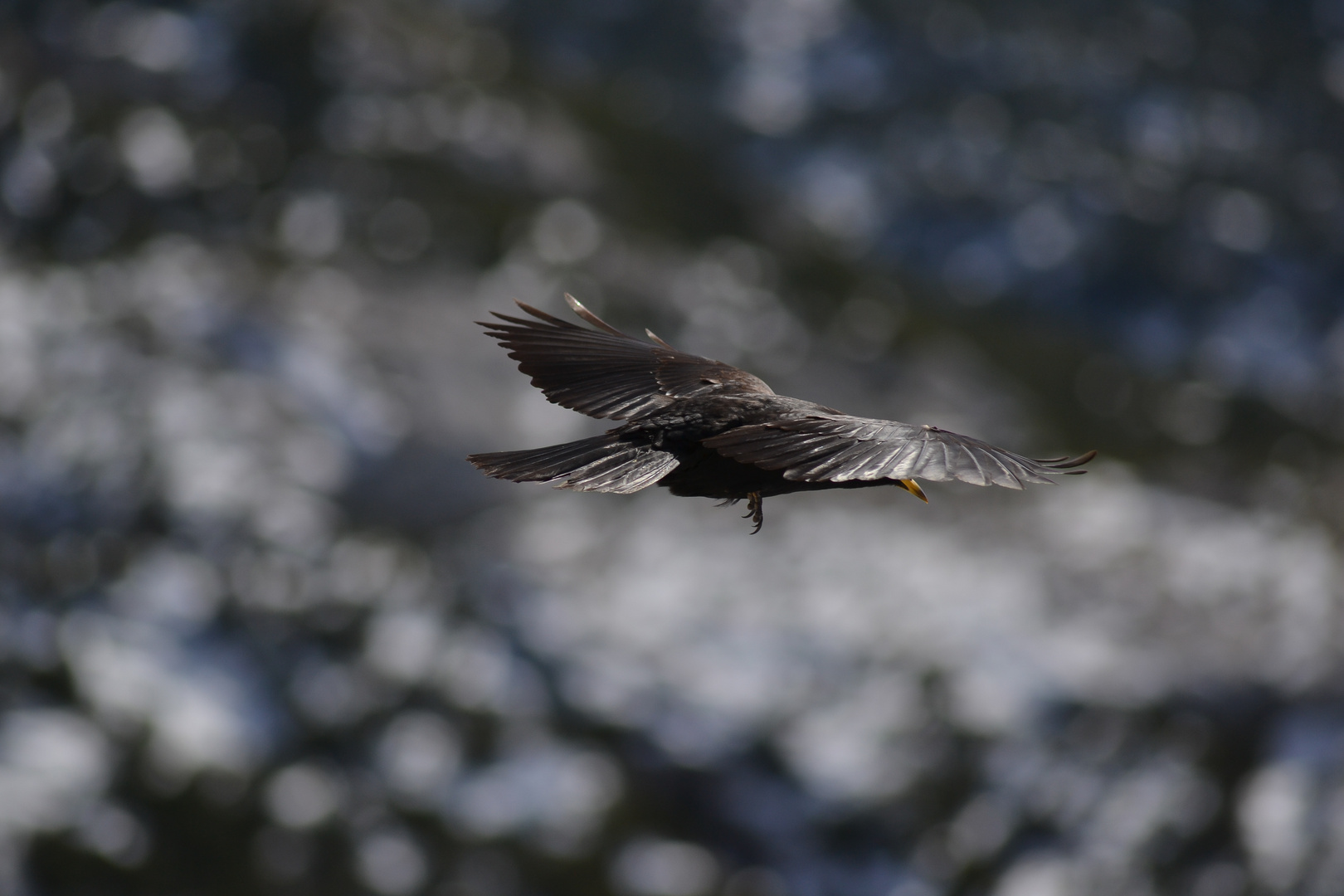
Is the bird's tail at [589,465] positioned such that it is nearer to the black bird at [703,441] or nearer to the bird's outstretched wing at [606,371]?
the black bird at [703,441]

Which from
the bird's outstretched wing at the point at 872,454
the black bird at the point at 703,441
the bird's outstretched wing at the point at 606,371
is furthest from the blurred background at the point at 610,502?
the bird's outstretched wing at the point at 872,454

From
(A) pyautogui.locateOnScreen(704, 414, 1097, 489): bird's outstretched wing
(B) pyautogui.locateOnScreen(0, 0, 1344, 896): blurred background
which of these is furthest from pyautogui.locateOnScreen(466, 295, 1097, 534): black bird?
(B) pyautogui.locateOnScreen(0, 0, 1344, 896): blurred background

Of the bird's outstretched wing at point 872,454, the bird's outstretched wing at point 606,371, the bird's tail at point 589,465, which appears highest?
the bird's outstretched wing at point 606,371

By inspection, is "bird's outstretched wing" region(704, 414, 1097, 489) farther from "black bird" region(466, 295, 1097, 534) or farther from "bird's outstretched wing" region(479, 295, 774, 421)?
"bird's outstretched wing" region(479, 295, 774, 421)

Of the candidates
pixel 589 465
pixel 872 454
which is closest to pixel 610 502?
pixel 589 465

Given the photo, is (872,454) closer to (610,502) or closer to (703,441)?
(703,441)
